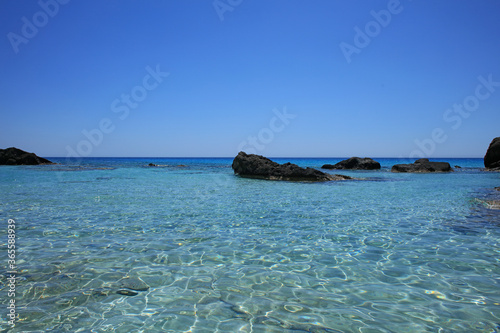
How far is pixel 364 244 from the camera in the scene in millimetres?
6895

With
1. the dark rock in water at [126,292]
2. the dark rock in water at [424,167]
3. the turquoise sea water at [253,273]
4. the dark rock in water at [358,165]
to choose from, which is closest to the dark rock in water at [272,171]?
the turquoise sea water at [253,273]

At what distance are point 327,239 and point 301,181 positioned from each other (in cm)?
1673

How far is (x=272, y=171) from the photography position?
2639 cm

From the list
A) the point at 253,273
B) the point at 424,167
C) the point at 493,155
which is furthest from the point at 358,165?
the point at 253,273

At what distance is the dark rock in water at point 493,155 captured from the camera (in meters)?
42.5

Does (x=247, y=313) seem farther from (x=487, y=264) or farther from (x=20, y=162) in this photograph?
(x=20, y=162)

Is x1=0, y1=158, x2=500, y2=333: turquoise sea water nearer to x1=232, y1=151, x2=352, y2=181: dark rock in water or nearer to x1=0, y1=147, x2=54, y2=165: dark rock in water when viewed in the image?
x1=232, y1=151, x2=352, y2=181: dark rock in water

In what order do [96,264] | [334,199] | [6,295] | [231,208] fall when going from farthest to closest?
[334,199] → [231,208] → [96,264] → [6,295]

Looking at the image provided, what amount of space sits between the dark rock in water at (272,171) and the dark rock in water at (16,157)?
44.8 meters

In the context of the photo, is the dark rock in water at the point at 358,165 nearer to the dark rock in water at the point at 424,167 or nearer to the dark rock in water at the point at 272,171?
the dark rock in water at the point at 424,167

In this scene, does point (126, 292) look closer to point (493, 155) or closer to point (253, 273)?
point (253, 273)

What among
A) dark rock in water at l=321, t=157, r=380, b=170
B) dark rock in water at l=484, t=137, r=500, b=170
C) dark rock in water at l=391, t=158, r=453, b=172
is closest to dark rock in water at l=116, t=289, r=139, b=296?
dark rock in water at l=391, t=158, r=453, b=172

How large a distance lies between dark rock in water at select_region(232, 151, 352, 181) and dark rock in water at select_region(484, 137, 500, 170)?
3104 centimetres

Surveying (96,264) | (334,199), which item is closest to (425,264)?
(96,264)
